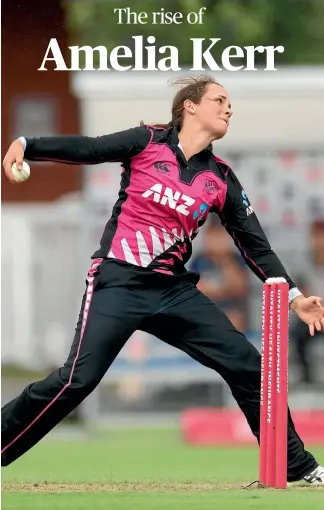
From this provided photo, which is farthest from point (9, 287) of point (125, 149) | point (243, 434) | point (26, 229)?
point (125, 149)

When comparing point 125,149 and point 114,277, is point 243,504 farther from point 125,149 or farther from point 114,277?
point 125,149

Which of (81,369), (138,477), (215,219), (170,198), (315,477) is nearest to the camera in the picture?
(81,369)

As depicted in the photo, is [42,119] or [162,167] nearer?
[162,167]

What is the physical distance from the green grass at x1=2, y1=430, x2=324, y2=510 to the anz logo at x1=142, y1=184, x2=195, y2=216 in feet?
4.67

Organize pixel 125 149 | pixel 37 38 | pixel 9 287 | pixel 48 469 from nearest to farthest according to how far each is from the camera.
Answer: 1. pixel 125 149
2. pixel 37 38
3. pixel 48 469
4. pixel 9 287

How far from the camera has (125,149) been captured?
7242mm

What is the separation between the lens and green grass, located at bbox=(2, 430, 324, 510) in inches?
267

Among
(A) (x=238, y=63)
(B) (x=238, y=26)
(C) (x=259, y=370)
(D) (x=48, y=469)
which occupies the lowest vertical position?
(D) (x=48, y=469)

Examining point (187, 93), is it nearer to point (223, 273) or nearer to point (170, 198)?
point (170, 198)

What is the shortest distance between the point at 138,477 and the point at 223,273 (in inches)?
214

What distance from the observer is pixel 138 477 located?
9961 mm

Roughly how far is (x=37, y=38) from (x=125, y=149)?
1273mm

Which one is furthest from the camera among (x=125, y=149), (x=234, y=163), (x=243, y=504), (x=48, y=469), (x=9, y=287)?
(x=9, y=287)

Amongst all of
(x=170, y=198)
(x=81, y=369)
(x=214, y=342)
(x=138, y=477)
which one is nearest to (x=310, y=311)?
(x=214, y=342)
